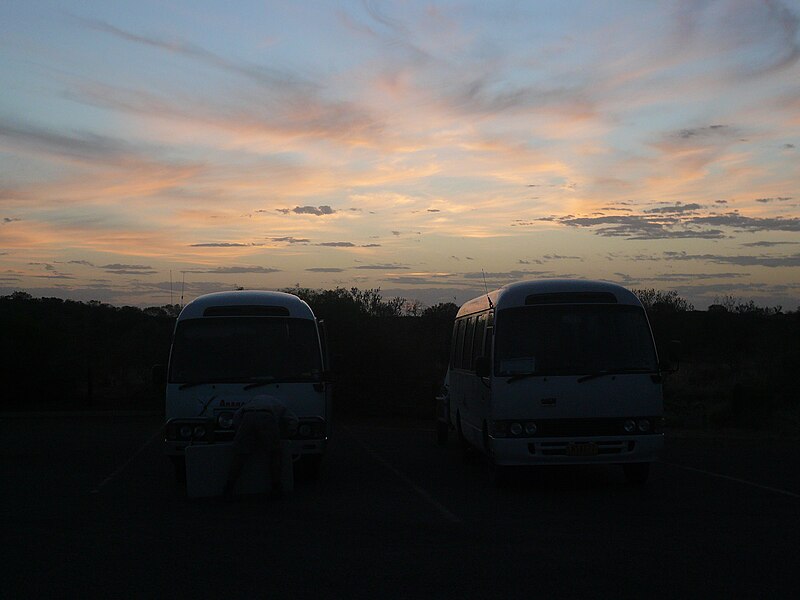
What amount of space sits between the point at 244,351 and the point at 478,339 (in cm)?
391

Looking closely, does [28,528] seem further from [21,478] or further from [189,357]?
[21,478]

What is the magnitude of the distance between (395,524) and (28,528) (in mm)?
3956

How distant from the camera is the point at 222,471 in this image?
532 inches

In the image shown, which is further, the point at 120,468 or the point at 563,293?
the point at 120,468

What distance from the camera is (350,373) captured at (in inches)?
1519

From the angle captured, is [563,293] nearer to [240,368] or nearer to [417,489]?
[417,489]

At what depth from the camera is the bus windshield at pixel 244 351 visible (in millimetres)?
14930

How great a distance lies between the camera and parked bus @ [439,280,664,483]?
551 inches

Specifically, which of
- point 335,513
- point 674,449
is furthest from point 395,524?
point 674,449

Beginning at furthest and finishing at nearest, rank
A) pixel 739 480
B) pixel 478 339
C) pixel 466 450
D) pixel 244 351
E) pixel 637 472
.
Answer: pixel 466 450, pixel 478 339, pixel 739 480, pixel 244 351, pixel 637 472

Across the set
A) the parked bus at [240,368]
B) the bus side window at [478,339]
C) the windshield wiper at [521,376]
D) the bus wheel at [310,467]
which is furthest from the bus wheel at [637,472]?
the bus wheel at [310,467]

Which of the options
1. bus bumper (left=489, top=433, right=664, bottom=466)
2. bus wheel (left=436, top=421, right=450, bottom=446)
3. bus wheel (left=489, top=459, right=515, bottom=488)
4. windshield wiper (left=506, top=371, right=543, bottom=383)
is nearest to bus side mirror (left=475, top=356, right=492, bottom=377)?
windshield wiper (left=506, top=371, right=543, bottom=383)

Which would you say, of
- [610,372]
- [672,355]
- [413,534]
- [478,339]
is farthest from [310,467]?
[672,355]

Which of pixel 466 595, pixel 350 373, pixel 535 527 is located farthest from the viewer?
pixel 350 373
